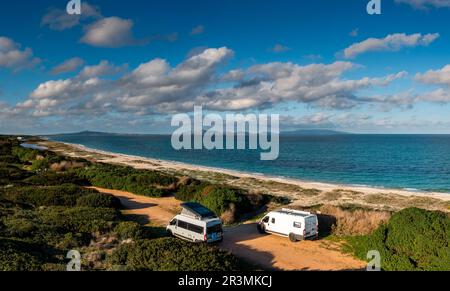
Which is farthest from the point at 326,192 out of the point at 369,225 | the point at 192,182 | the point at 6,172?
the point at 6,172

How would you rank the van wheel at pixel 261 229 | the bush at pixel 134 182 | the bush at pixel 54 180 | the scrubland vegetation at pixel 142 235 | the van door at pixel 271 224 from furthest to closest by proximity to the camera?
the bush at pixel 54 180 → the bush at pixel 134 182 → the van wheel at pixel 261 229 → the van door at pixel 271 224 → the scrubland vegetation at pixel 142 235

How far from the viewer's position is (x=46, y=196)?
30.2 metres

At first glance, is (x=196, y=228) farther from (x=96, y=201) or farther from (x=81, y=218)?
(x=96, y=201)

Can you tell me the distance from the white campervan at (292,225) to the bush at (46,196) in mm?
16395

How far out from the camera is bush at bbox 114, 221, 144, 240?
19828 millimetres

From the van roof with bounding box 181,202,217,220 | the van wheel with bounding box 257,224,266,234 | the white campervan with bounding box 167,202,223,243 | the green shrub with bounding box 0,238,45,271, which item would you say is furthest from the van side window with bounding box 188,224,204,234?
the green shrub with bounding box 0,238,45,271

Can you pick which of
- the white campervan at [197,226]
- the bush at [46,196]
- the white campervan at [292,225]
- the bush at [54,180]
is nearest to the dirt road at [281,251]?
the white campervan at [292,225]

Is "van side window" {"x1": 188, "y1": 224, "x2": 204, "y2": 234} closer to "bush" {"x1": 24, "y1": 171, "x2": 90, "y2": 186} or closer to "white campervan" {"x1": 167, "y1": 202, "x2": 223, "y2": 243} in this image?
"white campervan" {"x1": 167, "y1": 202, "x2": 223, "y2": 243}

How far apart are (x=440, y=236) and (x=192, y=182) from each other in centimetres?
2754

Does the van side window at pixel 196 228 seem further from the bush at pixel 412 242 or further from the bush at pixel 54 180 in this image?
the bush at pixel 54 180

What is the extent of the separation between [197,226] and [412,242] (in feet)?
36.3

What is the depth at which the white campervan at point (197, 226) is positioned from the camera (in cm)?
2019
